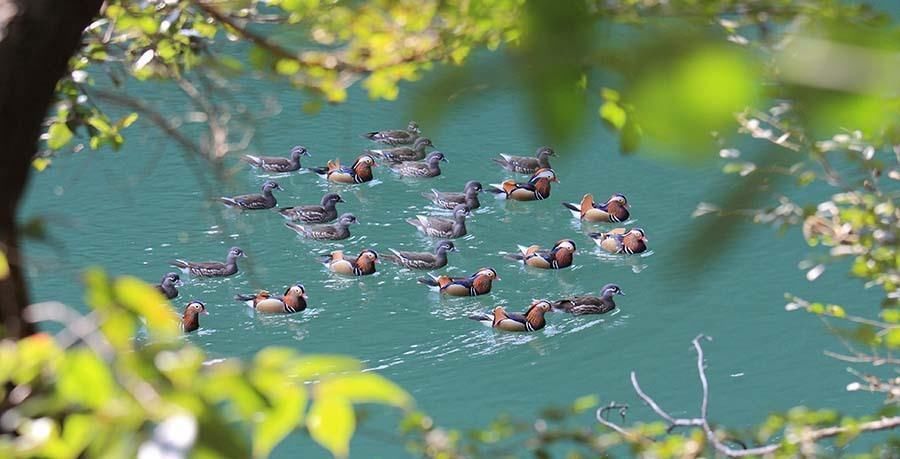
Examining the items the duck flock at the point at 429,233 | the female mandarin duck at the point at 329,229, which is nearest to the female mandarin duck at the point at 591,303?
the duck flock at the point at 429,233

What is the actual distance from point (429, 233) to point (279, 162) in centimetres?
126

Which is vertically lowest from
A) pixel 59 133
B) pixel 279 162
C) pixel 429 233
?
pixel 279 162

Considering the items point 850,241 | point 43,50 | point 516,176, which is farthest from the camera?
point 516,176

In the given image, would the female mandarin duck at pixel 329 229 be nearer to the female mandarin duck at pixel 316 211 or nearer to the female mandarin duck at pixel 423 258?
the female mandarin duck at pixel 316 211

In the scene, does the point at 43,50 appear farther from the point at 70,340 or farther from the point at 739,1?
the point at 739,1

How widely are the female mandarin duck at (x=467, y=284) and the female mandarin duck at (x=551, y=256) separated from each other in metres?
0.23

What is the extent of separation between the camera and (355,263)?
598 cm

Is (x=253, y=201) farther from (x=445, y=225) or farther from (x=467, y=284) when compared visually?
(x=467, y=284)

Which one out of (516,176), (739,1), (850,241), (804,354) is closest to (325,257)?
(516,176)

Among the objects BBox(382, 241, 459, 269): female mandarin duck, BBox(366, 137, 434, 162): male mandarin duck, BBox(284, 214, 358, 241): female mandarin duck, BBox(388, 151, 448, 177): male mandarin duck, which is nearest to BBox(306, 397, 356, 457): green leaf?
BBox(382, 241, 459, 269): female mandarin duck

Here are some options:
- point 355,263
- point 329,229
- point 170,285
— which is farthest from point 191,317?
point 329,229

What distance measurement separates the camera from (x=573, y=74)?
33 centimetres

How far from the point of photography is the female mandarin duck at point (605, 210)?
6.37 metres

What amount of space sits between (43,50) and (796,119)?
0.81 m
